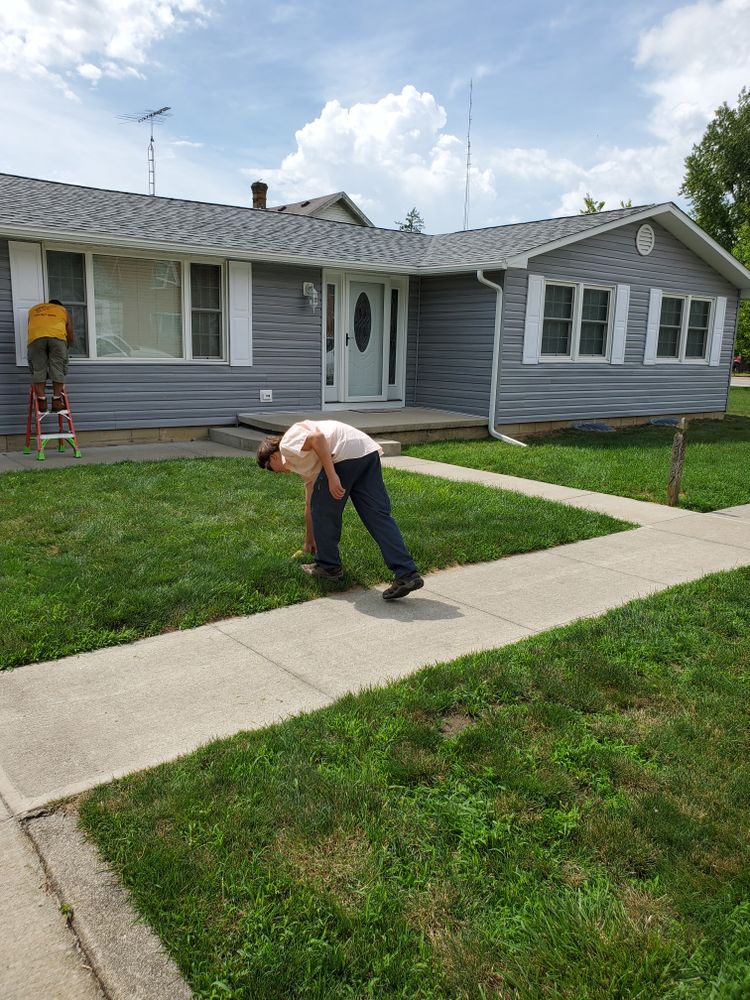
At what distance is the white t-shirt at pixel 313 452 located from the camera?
14.8 ft

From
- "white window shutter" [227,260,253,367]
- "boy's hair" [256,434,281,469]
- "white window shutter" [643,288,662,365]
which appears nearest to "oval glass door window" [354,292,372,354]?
"white window shutter" [227,260,253,367]

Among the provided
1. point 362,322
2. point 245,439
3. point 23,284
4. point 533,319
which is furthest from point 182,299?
point 533,319

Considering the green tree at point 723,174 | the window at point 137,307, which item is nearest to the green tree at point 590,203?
the green tree at point 723,174

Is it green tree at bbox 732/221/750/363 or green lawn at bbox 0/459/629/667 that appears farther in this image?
green tree at bbox 732/221/750/363

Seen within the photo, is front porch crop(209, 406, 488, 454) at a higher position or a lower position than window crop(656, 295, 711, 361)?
lower

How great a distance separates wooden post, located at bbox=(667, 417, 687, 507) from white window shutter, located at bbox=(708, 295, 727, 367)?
30.8ft

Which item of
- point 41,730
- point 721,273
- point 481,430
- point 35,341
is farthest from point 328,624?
point 721,273

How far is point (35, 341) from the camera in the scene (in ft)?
29.0

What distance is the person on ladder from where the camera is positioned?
29.0 ft

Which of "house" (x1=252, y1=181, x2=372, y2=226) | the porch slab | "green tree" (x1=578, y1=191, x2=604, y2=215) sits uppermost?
"green tree" (x1=578, y1=191, x2=604, y2=215)

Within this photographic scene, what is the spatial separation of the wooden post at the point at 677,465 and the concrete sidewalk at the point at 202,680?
178cm

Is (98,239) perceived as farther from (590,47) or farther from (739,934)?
(739,934)

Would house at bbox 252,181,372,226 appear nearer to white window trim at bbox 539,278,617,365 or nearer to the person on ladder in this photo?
white window trim at bbox 539,278,617,365

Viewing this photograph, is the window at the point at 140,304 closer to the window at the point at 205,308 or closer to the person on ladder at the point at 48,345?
the window at the point at 205,308
